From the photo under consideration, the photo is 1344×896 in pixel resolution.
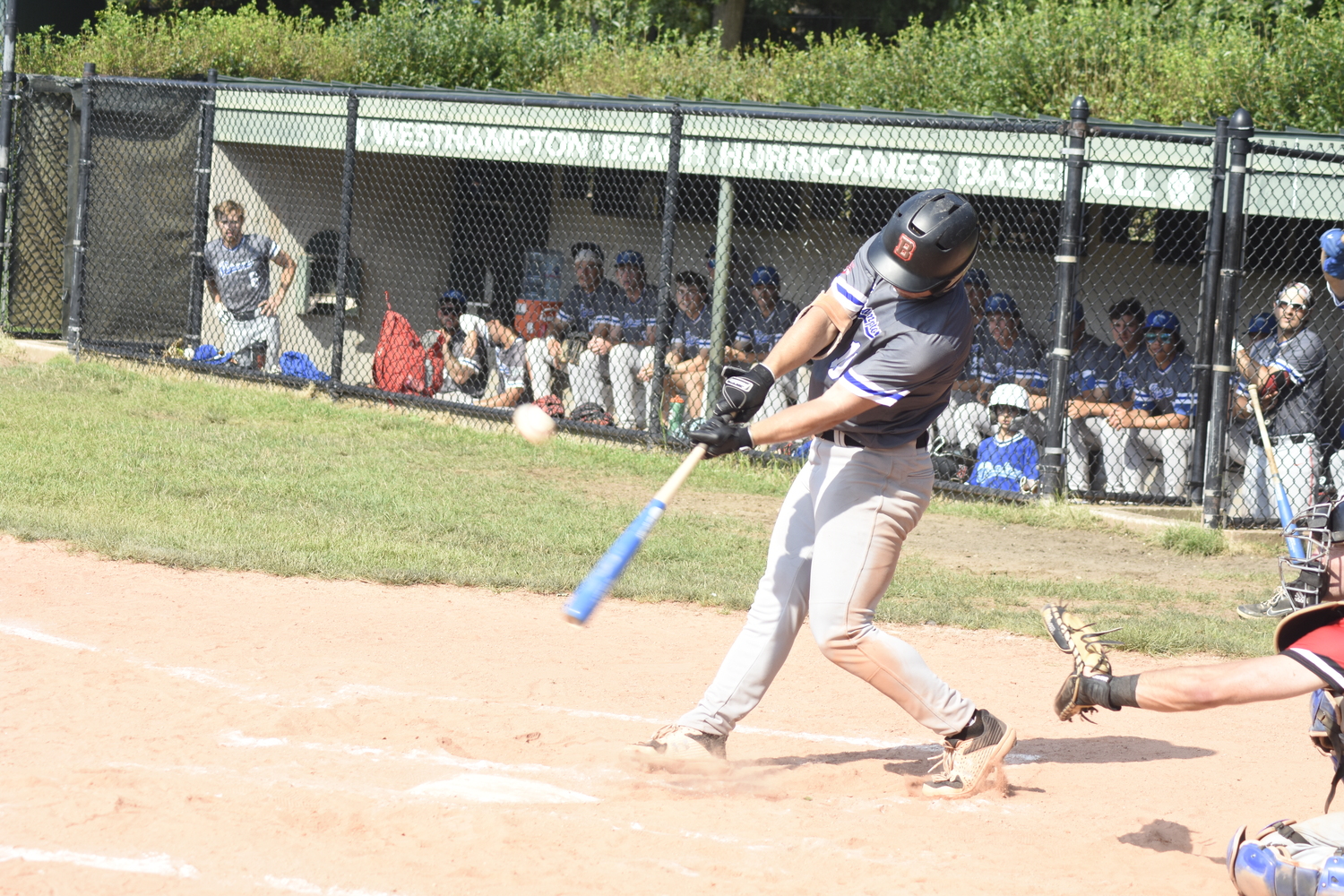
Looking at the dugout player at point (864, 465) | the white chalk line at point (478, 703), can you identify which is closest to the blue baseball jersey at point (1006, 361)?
the white chalk line at point (478, 703)

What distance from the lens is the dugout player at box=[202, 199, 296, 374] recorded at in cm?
1216

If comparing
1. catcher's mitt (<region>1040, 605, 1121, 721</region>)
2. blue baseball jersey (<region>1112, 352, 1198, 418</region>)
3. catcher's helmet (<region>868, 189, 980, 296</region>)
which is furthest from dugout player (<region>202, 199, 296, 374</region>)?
catcher's mitt (<region>1040, 605, 1121, 721</region>)

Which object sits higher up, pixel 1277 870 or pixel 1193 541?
pixel 1193 541

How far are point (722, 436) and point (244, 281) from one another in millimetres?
9320

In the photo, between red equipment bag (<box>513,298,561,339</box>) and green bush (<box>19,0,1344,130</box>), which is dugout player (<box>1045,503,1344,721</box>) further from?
green bush (<box>19,0,1344,130</box>)

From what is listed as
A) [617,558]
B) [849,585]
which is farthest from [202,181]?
[849,585]

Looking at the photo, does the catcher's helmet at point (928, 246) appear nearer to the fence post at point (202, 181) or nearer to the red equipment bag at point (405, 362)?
the red equipment bag at point (405, 362)

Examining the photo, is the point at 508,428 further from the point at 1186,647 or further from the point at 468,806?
the point at 468,806

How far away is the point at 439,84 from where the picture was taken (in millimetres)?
16531

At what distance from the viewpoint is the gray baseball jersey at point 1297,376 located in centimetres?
832

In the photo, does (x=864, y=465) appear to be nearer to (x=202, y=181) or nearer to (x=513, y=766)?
(x=513, y=766)

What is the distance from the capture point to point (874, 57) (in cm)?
1505

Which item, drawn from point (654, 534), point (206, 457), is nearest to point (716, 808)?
point (654, 534)

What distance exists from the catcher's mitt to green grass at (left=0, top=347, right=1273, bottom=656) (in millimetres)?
2611
